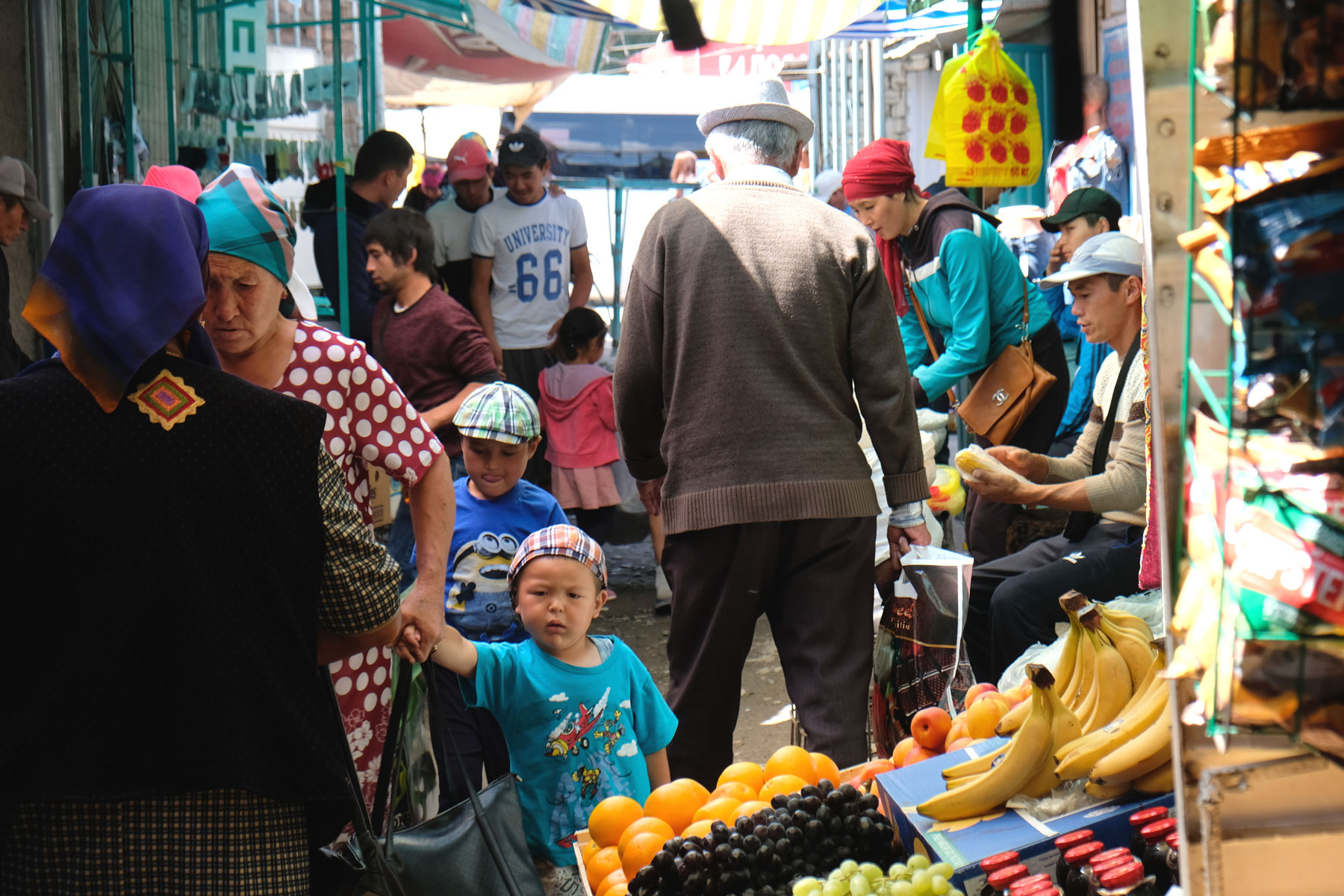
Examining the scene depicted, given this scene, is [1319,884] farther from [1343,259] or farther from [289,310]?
[289,310]

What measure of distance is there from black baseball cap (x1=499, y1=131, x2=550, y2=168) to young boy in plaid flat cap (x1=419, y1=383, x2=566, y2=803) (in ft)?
10.3

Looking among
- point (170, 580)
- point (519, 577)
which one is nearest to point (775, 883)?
point (170, 580)

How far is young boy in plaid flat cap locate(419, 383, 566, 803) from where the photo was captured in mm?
3396

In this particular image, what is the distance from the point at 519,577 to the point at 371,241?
7.61ft

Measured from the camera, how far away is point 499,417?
3479 mm

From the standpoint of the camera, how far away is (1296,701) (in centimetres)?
108

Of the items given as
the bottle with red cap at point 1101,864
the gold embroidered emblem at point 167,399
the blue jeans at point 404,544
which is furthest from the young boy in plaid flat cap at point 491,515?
the bottle with red cap at point 1101,864

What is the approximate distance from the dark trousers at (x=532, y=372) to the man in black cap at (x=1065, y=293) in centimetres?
264

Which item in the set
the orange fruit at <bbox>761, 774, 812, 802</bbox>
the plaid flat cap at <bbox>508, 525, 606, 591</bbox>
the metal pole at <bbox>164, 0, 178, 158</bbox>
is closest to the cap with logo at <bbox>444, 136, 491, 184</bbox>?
the metal pole at <bbox>164, 0, 178, 158</bbox>

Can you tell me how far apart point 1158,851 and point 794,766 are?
926 millimetres

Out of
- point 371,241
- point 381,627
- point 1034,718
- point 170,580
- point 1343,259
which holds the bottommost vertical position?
point 1034,718

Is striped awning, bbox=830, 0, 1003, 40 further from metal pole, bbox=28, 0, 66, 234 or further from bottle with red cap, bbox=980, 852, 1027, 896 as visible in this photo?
bottle with red cap, bbox=980, 852, 1027, 896

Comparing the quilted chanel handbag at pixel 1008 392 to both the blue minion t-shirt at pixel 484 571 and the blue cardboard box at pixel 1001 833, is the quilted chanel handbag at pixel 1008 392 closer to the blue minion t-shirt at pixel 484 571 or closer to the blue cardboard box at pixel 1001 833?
the blue minion t-shirt at pixel 484 571

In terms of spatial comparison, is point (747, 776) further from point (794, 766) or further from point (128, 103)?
point (128, 103)
